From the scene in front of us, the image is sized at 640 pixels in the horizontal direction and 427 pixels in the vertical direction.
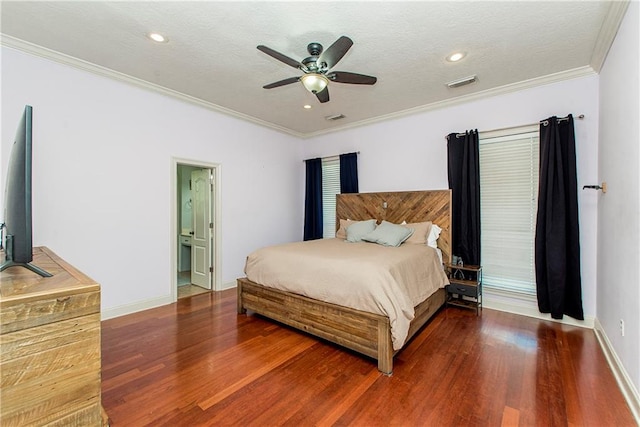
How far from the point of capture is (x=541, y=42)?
8.57ft

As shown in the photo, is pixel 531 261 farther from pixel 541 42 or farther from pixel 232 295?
pixel 232 295

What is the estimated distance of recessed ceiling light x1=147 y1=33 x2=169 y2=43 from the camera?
100 inches

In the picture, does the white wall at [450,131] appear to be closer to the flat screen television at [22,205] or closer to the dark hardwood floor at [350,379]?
the dark hardwood floor at [350,379]

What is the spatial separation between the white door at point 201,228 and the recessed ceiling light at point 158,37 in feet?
6.74

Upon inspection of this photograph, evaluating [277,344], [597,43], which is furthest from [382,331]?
[597,43]

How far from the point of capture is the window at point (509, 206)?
3498 millimetres

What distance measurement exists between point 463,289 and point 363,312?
183 cm

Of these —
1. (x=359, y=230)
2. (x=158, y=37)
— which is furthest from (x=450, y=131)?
(x=158, y=37)

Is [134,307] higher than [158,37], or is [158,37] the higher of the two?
[158,37]

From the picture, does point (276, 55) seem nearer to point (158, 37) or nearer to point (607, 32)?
point (158, 37)

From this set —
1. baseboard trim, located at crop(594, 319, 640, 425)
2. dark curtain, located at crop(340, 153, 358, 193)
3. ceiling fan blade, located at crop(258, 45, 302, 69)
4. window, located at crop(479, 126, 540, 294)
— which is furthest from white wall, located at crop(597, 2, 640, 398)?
dark curtain, located at crop(340, 153, 358, 193)

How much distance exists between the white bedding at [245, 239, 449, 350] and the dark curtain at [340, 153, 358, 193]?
1652 millimetres

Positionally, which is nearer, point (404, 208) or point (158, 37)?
point (158, 37)

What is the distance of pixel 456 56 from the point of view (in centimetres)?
285
